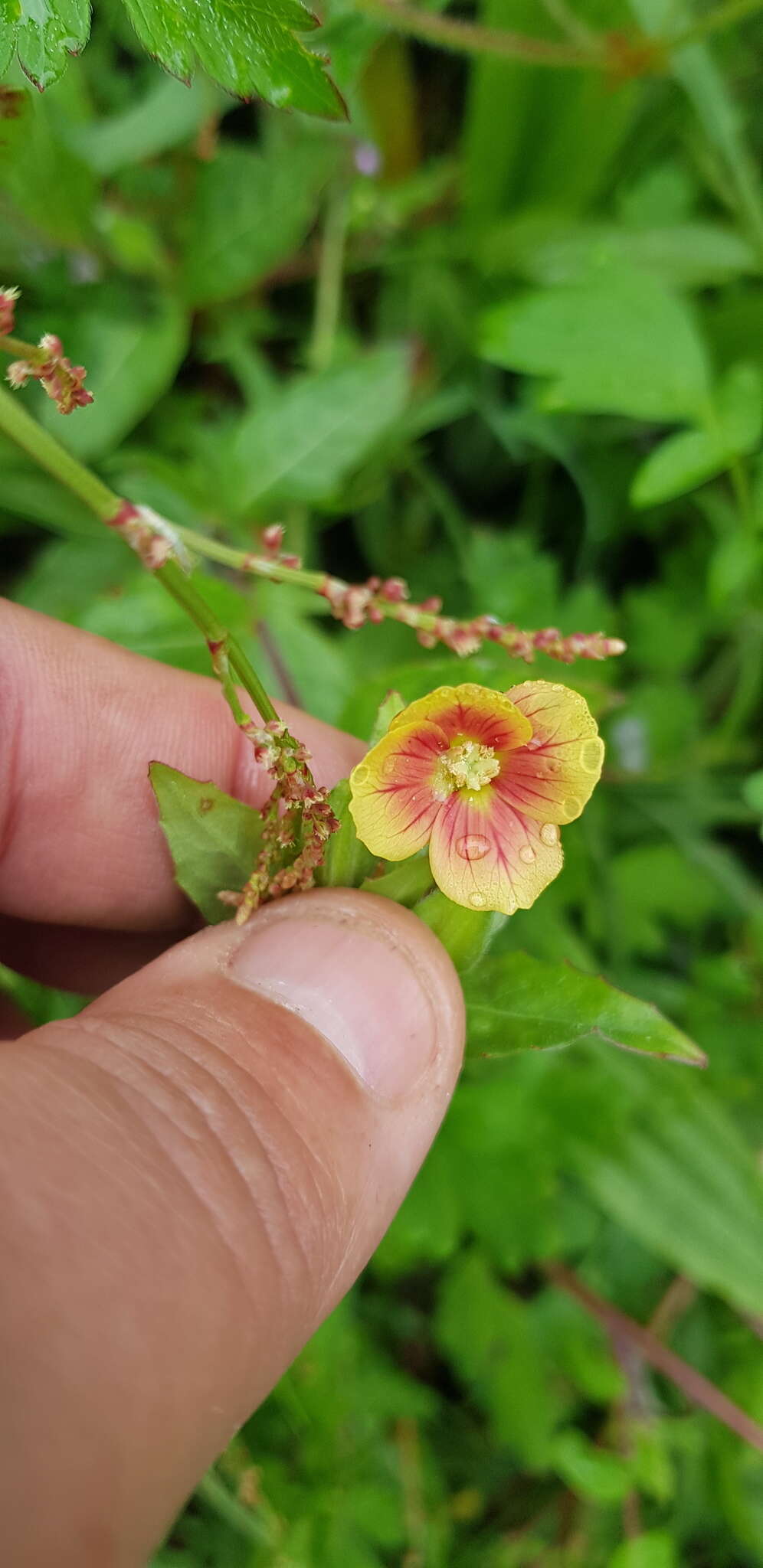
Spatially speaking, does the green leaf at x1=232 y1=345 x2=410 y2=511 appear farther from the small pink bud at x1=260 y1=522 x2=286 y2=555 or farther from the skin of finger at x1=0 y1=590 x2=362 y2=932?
the small pink bud at x1=260 y1=522 x2=286 y2=555

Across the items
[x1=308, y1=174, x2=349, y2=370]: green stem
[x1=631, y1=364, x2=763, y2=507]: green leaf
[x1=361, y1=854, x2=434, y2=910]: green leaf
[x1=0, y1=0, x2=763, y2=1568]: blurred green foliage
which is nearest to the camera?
[x1=361, y1=854, x2=434, y2=910]: green leaf

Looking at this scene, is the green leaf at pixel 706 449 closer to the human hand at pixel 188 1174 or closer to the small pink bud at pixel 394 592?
the human hand at pixel 188 1174

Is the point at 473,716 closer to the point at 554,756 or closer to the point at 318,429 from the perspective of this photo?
the point at 554,756

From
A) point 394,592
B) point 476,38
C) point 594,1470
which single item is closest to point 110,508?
point 394,592

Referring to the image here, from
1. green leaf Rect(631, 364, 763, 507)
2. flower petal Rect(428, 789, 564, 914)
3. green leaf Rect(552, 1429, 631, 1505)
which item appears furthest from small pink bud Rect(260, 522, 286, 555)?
green leaf Rect(552, 1429, 631, 1505)

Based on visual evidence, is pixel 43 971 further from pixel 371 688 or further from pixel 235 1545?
pixel 235 1545

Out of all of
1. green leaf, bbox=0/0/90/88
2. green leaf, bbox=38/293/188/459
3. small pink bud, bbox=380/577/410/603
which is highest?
green leaf, bbox=0/0/90/88
